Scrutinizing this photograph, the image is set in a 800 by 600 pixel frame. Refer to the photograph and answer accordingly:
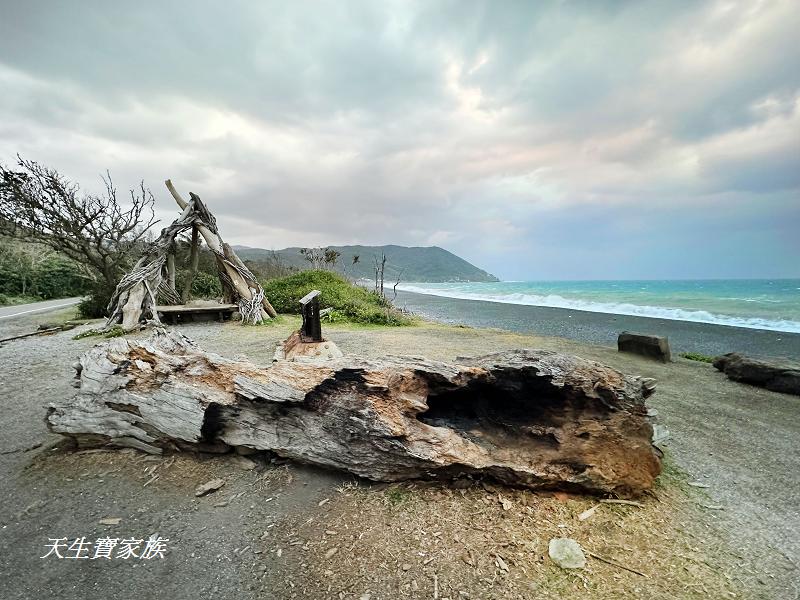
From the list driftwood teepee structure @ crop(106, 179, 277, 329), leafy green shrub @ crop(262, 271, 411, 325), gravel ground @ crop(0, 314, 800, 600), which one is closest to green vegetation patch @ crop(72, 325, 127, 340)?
driftwood teepee structure @ crop(106, 179, 277, 329)

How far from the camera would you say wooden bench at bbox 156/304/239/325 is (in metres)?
11.5

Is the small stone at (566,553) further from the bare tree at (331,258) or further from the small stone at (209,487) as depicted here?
the bare tree at (331,258)

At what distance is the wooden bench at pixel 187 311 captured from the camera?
1150 cm

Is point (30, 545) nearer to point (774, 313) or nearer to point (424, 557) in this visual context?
point (424, 557)

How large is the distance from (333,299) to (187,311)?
5.68m

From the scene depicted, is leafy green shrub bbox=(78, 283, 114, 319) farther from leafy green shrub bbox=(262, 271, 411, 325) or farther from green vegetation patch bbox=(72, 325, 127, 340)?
leafy green shrub bbox=(262, 271, 411, 325)

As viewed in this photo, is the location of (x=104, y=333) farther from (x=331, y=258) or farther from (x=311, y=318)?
(x=331, y=258)

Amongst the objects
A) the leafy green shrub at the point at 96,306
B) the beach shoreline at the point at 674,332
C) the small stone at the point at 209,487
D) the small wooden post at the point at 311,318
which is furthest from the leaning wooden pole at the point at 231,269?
the beach shoreline at the point at 674,332

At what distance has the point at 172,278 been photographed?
508 inches

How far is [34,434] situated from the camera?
3.91 metres

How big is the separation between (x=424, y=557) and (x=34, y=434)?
435cm

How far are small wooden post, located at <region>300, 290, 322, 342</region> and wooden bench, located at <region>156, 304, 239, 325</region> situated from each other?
638cm

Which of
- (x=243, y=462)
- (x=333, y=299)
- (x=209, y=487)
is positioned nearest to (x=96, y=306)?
(x=333, y=299)

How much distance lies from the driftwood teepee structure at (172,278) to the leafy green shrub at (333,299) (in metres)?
2.67
